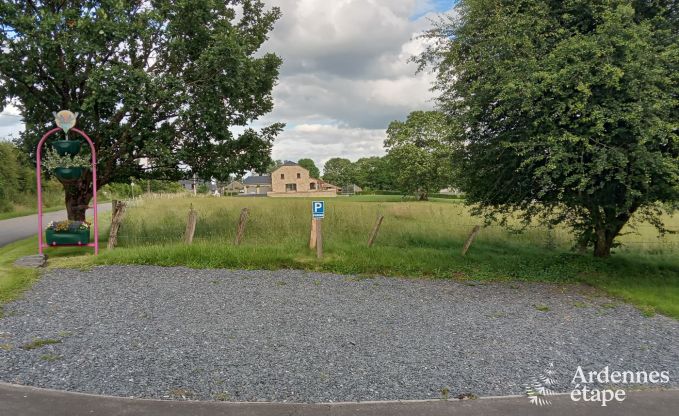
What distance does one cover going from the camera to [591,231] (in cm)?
1067

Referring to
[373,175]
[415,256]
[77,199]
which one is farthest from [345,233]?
[373,175]

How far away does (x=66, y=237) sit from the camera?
9906 millimetres

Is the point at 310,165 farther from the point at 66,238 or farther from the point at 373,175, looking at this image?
the point at 66,238

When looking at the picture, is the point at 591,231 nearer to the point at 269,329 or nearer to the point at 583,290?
the point at 583,290

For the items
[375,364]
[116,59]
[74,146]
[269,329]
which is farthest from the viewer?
[116,59]

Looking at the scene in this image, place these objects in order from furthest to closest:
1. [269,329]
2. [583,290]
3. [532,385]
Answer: [583,290], [269,329], [532,385]

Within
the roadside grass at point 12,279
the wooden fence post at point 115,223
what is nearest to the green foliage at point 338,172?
the wooden fence post at point 115,223

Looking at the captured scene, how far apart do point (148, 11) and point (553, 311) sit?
10820 mm

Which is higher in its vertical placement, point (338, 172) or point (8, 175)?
point (338, 172)

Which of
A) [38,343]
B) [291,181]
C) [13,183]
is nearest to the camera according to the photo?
[38,343]

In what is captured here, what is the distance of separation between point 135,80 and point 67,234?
381 centimetres

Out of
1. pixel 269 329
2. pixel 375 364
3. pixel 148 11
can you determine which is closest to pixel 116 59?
pixel 148 11
